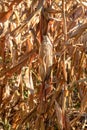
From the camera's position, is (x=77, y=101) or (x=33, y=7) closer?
(x=33, y=7)

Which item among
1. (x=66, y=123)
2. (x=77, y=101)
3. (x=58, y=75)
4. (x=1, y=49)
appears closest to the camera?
(x=66, y=123)

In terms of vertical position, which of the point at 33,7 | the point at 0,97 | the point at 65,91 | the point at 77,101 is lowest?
the point at 77,101

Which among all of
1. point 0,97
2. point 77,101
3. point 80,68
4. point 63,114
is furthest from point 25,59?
point 77,101

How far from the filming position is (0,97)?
1.11m

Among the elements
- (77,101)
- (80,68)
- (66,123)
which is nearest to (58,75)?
(80,68)

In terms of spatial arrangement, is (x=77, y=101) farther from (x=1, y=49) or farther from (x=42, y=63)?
(x=42, y=63)

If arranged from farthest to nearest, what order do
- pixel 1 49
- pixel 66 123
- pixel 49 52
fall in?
1. pixel 1 49
2. pixel 66 123
3. pixel 49 52

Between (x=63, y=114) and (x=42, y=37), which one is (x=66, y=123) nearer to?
(x=63, y=114)

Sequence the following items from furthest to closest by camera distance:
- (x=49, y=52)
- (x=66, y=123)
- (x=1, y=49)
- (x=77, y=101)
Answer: (x=77, y=101) < (x=1, y=49) < (x=66, y=123) < (x=49, y=52)

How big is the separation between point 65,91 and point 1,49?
35 centimetres

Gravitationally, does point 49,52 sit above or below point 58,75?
above

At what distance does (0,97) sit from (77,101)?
0.47 m

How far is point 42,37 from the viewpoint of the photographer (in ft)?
2.37

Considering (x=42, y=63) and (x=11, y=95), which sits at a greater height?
(x=42, y=63)
